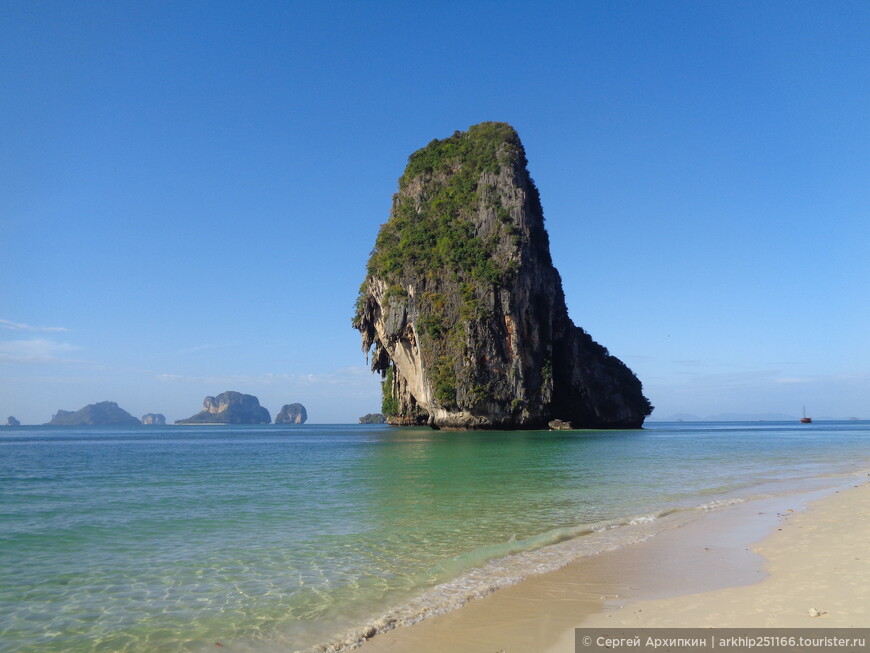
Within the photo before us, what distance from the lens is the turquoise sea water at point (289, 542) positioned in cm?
577

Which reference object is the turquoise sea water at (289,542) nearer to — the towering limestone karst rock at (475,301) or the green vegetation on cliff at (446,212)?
the towering limestone karst rock at (475,301)

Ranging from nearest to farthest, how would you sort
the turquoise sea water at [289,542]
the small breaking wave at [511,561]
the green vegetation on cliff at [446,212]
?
1. the small breaking wave at [511,561]
2. the turquoise sea water at [289,542]
3. the green vegetation on cliff at [446,212]

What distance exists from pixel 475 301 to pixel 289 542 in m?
46.3

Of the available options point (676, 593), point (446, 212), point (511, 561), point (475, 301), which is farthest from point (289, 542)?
point (446, 212)

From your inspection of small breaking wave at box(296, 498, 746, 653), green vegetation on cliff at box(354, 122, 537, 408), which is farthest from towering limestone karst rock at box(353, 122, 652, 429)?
small breaking wave at box(296, 498, 746, 653)

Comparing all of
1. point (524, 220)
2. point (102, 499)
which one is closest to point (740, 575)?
point (102, 499)

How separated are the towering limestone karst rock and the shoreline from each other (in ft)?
147

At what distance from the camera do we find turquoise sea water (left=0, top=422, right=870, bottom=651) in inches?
227

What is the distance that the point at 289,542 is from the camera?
9000 mm

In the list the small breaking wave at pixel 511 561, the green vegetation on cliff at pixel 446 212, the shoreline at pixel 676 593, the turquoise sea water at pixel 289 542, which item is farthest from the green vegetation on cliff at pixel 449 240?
the shoreline at pixel 676 593

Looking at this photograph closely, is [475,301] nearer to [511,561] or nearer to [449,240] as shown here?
[449,240]

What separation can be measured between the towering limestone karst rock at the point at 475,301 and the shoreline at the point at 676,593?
44842 millimetres

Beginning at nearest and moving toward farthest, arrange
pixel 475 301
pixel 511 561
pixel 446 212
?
pixel 511 561 < pixel 475 301 < pixel 446 212

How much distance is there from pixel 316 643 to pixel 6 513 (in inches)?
431
